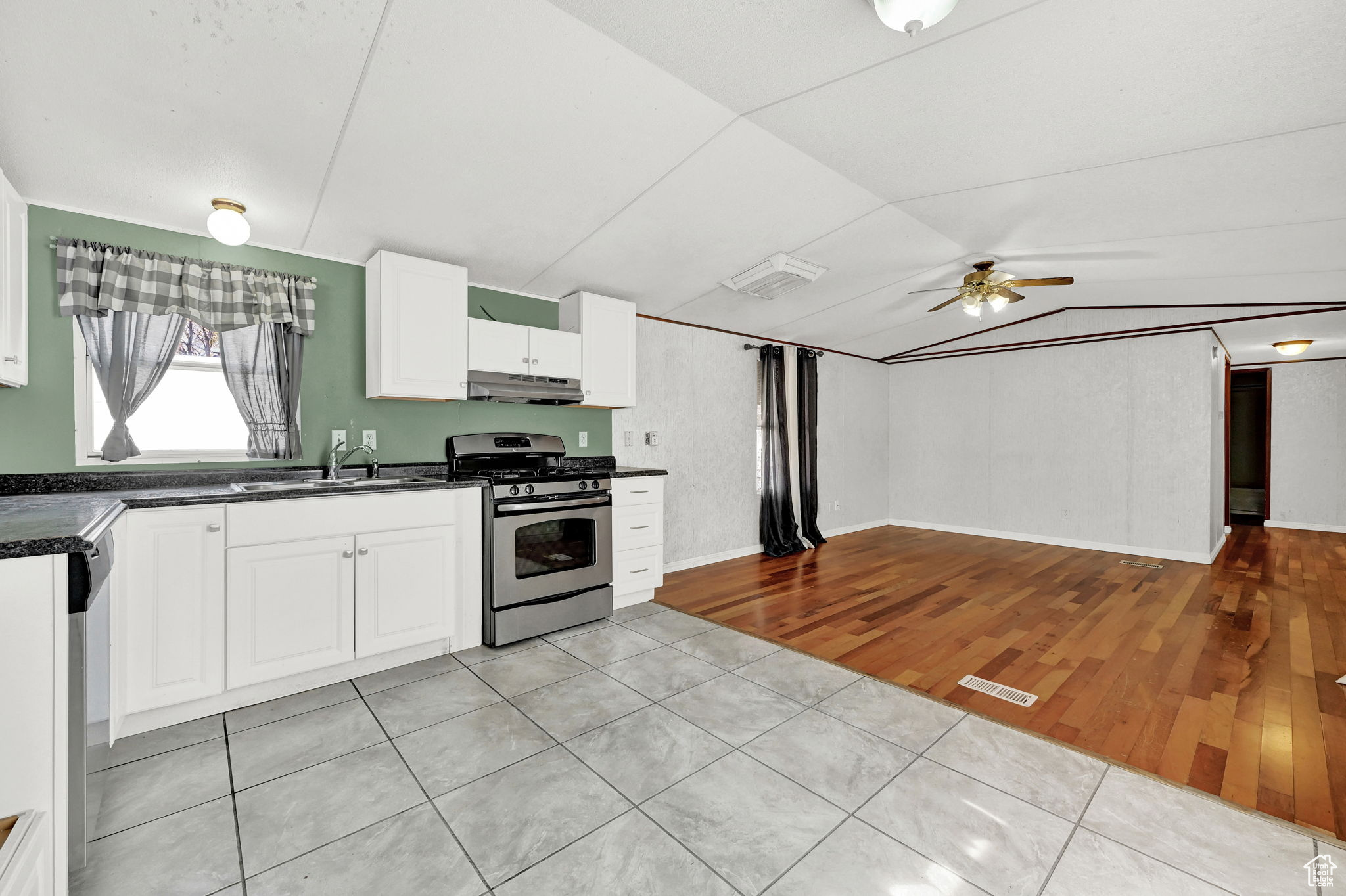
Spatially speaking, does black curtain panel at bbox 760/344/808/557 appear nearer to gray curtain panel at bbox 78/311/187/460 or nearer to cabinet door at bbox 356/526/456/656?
cabinet door at bbox 356/526/456/656

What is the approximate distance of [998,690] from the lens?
2709mm

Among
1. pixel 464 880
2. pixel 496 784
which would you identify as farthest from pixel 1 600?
pixel 496 784

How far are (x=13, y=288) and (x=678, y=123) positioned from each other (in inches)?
112

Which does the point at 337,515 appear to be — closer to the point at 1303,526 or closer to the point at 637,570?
the point at 637,570

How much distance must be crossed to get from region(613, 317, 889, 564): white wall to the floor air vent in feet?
8.82

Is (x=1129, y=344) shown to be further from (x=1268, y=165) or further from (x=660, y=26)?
(x=660, y=26)

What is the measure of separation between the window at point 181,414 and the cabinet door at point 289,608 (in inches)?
33.9

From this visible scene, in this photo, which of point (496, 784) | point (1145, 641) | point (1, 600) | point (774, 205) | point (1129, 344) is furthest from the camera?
point (1129, 344)

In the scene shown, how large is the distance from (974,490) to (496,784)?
22.2 feet

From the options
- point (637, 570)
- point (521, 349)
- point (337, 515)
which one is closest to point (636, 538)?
point (637, 570)

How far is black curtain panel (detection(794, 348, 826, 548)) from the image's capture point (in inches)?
241

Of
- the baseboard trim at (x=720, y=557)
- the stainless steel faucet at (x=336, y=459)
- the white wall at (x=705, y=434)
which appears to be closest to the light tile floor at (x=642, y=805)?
the stainless steel faucet at (x=336, y=459)

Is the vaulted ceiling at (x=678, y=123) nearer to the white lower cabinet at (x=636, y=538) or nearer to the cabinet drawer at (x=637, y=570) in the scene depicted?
the white lower cabinet at (x=636, y=538)

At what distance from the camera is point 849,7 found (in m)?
1.80
